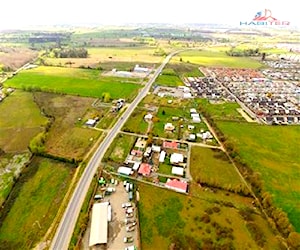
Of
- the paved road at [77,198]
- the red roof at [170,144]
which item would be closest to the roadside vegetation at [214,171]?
the red roof at [170,144]

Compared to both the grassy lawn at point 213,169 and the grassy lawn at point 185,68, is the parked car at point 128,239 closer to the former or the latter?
the grassy lawn at point 213,169

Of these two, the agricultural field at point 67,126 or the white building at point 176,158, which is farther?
the agricultural field at point 67,126

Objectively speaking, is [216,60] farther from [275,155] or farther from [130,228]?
[130,228]

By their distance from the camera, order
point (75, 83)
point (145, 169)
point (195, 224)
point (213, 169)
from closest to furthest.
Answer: point (195, 224) → point (145, 169) → point (213, 169) → point (75, 83)

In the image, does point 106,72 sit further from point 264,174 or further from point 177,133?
point 264,174

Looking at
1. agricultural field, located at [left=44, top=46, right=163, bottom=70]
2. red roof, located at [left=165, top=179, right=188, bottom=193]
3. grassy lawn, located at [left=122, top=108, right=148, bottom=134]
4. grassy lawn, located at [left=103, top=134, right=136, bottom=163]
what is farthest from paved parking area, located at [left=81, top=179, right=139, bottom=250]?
agricultural field, located at [left=44, top=46, right=163, bottom=70]

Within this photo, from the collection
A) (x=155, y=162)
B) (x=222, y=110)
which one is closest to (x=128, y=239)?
(x=155, y=162)
